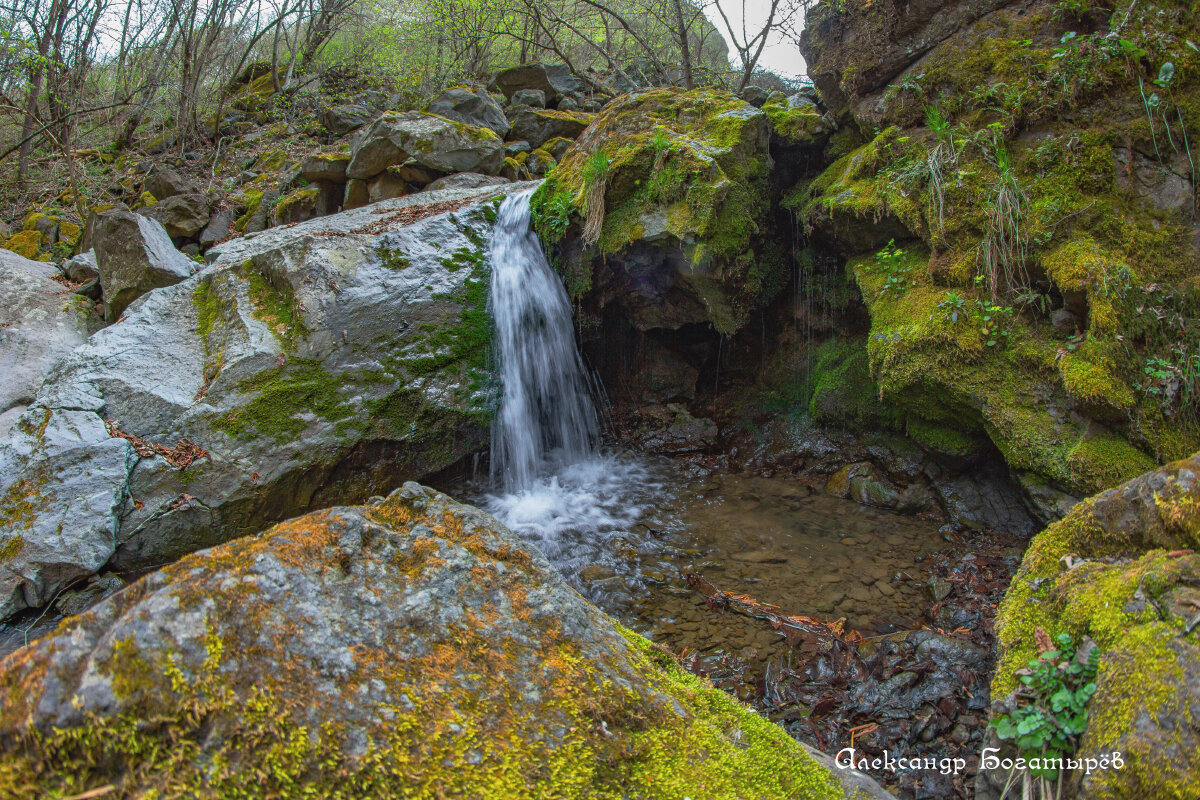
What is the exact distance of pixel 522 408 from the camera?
656 cm

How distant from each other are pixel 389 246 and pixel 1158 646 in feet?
21.1

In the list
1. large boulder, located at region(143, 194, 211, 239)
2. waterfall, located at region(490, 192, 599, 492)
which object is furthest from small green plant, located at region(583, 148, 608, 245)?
large boulder, located at region(143, 194, 211, 239)

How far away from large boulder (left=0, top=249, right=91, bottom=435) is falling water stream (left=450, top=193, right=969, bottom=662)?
163 inches

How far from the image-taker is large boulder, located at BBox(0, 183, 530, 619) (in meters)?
4.47

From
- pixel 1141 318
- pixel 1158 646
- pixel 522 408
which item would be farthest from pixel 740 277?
pixel 1158 646

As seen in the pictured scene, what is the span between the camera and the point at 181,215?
30.8 feet

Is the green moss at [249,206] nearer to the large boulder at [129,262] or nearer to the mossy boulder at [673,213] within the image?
the large boulder at [129,262]

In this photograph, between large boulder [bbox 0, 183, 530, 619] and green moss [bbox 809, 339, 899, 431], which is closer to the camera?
large boulder [bbox 0, 183, 530, 619]

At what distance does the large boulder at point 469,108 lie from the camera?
35.2 ft

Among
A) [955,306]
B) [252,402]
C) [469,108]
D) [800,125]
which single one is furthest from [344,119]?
[955,306]

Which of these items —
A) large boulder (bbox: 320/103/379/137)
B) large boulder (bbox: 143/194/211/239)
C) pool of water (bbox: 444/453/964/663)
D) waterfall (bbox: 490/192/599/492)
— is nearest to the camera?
pool of water (bbox: 444/453/964/663)

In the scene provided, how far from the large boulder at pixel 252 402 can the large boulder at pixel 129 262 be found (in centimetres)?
85

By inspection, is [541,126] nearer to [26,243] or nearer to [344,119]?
[344,119]

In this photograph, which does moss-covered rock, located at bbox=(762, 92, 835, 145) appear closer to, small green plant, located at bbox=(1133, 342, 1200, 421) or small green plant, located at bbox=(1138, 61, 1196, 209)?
small green plant, located at bbox=(1138, 61, 1196, 209)
